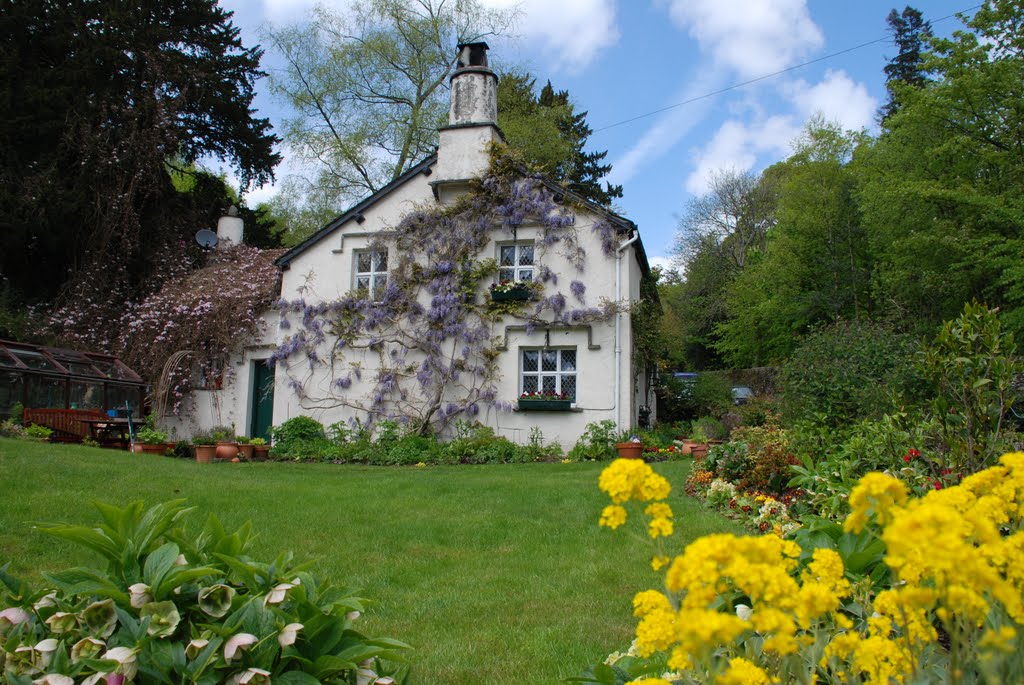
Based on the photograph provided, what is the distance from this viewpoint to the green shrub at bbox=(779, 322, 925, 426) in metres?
8.34

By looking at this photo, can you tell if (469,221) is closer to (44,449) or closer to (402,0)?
(44,449)

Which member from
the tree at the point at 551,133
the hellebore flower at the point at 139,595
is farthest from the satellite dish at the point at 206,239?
the hellebore flower at the point at 139,595

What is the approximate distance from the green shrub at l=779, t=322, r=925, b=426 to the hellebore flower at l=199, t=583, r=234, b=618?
7.37 m

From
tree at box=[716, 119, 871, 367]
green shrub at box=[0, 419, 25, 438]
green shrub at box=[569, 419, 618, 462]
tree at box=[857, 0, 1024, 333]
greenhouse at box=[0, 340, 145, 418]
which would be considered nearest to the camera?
green shrub at box=[0, 419, 25, 438]

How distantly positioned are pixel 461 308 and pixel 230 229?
8.42 metres

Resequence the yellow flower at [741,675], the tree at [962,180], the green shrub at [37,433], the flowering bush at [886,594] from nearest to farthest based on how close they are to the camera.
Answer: the flowering bush at [886,594] < the yellow flower at [741,675] < the green shrub at [37,433] < the tree at [962,180]

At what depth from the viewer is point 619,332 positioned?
44.1ft

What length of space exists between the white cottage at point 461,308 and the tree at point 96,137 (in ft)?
14.1

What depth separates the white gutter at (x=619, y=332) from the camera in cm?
1323

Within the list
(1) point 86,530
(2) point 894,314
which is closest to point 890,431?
(1) point 86,530

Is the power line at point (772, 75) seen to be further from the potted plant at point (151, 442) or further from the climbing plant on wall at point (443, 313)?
the potted plant at point (151, 442)

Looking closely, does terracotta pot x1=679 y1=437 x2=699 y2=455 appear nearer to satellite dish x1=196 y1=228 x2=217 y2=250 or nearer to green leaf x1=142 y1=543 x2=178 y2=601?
green leaf x1=142 y1=543 x2=178 y2=601

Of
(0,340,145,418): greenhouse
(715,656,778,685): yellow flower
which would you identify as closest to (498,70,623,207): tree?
(0,340,145,418): greenhouse

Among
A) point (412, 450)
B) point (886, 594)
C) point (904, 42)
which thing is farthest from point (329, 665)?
point (904, 42)
